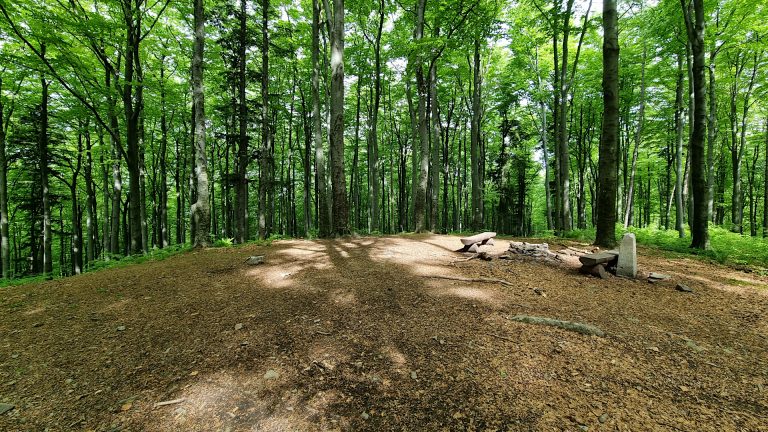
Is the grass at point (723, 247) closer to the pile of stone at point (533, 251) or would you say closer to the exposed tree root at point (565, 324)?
the pile of stone at point (533, 251)

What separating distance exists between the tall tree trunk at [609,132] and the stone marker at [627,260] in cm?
229

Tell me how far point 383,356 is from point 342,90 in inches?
327

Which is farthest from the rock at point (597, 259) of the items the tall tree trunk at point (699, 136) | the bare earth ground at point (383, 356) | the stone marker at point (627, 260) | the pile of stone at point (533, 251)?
the tall tree trunk at point (699, 136)

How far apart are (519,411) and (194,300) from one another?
4.33 metres

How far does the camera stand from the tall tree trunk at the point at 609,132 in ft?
A: 23.6

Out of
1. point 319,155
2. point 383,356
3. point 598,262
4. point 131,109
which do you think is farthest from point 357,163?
point 383,356

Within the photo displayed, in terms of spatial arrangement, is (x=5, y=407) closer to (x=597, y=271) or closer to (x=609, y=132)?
(x=597, y=271)

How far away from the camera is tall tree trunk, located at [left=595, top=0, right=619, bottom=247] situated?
718 cm

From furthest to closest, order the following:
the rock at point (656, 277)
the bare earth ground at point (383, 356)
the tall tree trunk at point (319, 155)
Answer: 1. the tall tree trunk at point (319, 155)
2. the rock at point (656, 277)
3. the bare earth ground at point (383, 356)

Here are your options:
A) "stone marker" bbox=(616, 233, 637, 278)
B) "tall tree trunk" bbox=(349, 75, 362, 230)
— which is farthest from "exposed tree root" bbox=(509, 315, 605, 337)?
"tall tree trunk" bbox=(349, 75, 362, 230)

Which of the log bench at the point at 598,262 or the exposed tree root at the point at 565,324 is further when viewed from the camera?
the log bench at the point at 598,262

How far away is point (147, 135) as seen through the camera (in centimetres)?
1947

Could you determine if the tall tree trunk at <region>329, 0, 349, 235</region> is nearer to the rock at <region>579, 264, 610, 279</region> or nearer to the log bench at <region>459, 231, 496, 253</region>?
the log bench at <region>459, 231, 496, 253</region>

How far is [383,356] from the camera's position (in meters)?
2.85
